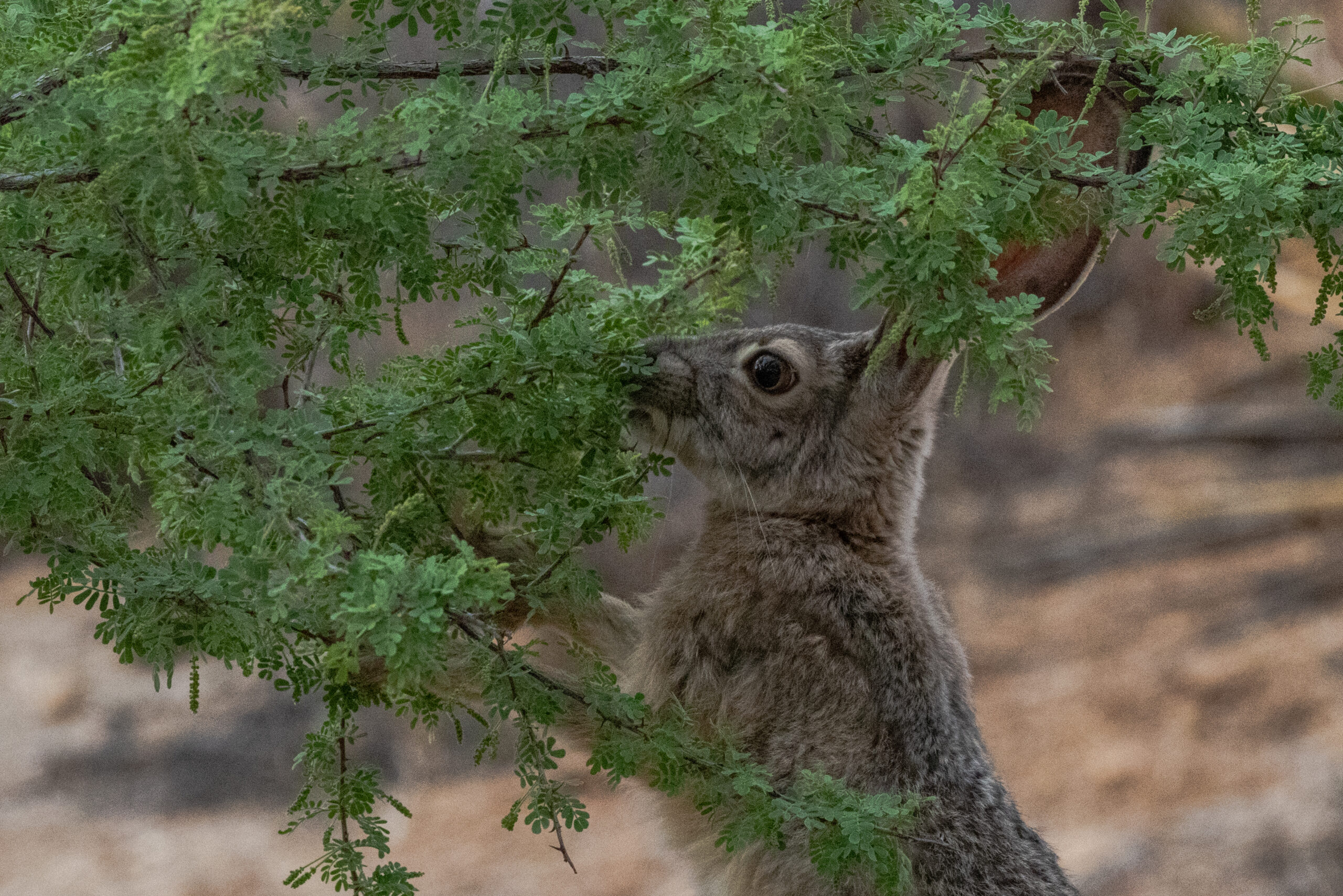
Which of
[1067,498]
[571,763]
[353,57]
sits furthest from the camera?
[1067,498]

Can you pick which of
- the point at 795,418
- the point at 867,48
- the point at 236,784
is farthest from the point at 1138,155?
the point at 236,784

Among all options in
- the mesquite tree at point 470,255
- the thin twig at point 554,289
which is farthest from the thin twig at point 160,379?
the thin twig at point 554,289

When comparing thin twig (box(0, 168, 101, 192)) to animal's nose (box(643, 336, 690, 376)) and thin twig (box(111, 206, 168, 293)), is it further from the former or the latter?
animal's nose (box(643, 336, 690, 376))

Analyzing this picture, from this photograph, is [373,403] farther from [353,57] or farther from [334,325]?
[353,57]

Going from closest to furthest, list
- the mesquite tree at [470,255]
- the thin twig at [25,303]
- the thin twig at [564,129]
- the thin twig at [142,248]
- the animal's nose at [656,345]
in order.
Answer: the mesquite tree at [470,255] → the thin twig at [564,129] → the thin twig at [142,248] → the thin twig at [25,303] → the animal's nose at [656,345]

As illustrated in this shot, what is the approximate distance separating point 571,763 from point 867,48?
2.39 metres

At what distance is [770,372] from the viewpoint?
261 centimetres

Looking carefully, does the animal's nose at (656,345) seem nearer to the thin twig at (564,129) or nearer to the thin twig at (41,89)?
the thin twig at (564,129)

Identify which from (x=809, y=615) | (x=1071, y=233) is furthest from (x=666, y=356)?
(x=1071, y=233)

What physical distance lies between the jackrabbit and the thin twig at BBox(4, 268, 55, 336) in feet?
3.38

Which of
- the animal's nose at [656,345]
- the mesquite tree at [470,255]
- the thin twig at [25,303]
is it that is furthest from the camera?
the animal's nose at [656,345]

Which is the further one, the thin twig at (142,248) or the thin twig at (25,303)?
the thin twig at (25,303)

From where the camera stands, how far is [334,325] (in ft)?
7.48

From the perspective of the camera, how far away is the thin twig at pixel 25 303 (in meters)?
1.96
